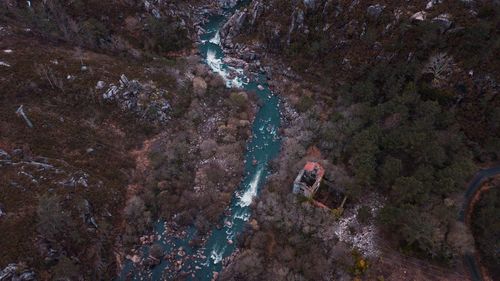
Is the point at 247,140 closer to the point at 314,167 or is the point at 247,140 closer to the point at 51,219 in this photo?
the point at 314,167

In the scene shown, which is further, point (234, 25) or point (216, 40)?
point (216, 40)

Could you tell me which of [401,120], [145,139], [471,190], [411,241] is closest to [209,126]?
[145,139]

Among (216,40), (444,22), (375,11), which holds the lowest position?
(216,40)

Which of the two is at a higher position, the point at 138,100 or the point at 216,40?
the point at 216,40

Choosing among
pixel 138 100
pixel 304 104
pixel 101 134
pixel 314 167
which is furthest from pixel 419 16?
pixel 101 134

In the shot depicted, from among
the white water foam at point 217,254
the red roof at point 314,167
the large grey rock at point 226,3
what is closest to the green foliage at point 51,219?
the white water foam at point 217,254

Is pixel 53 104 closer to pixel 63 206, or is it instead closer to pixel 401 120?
pixel 63 206

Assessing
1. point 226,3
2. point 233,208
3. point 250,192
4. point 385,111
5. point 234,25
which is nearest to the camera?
point 233,208
